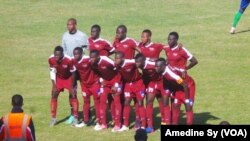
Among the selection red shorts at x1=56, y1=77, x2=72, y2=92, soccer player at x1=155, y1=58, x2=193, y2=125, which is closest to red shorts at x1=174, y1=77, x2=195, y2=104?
soccer player at x1=155, y1=58, x2=193, y2=125

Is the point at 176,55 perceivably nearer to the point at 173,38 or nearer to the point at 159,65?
the point at 173,38

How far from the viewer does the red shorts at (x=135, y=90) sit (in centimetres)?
1858

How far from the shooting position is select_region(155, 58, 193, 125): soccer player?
17.7m

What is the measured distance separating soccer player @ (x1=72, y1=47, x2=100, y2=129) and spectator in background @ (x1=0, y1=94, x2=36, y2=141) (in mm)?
4167

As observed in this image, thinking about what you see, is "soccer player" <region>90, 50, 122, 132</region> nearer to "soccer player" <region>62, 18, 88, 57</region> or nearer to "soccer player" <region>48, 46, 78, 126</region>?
"soccer player" <region>48, 46, 78, 126</region>

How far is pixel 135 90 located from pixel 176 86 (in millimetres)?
1034

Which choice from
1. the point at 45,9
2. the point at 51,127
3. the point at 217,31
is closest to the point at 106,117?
the point at 51,127

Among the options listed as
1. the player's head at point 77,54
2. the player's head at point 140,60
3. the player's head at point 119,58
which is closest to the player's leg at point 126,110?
→ the player's head at point 119,58

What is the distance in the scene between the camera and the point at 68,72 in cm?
1905

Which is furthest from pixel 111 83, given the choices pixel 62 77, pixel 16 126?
pixel 16 126

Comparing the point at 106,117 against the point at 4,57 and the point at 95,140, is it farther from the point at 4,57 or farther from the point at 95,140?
the point at 4,57

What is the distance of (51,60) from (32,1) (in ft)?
51.6

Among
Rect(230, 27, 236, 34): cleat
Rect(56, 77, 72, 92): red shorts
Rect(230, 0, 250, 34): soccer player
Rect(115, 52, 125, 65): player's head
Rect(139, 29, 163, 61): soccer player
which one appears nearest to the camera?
Rect(115, 52, 125, 65): player's head
